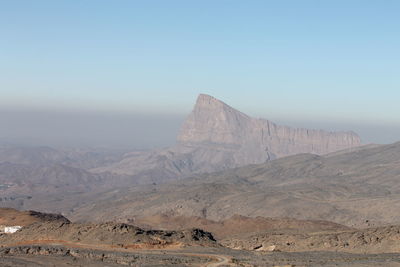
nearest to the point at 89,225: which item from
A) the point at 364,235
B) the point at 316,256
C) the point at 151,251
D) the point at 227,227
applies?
the point at 151,251

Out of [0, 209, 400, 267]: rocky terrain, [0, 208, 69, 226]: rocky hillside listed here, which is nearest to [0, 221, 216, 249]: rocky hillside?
[0, 209, 400, 267]: rocky terrain

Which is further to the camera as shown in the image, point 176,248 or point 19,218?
point 19,218

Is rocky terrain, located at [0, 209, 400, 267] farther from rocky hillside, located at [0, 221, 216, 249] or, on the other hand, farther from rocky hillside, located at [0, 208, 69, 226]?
rocky hillside, located at [0, 208, 69, 226]

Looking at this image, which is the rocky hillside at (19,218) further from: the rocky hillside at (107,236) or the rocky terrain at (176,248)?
the rocky hillside at (107,236)

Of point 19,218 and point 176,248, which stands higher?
point 176,248

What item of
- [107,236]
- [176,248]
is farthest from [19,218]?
[176,248]

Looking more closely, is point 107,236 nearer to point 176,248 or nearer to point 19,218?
point 176,248

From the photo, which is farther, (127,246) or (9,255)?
(127,246)

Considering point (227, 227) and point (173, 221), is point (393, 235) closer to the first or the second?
point (227, 227)

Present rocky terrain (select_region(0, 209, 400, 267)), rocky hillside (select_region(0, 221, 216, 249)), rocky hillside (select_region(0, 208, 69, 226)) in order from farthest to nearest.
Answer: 1. rocky hillside (select_region(0, 208, 69, 226))
2. rocky hillside (select_region(0, 221, 216, 249))
3. rocky terrain (select_region(0, 209, 400, 267))

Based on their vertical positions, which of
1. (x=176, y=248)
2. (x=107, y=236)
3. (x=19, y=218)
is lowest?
→ (x=19, y=218)

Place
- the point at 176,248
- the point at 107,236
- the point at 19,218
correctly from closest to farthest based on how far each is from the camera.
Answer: the point at 176,248 → the point at 107,236 → the point at 19,218
